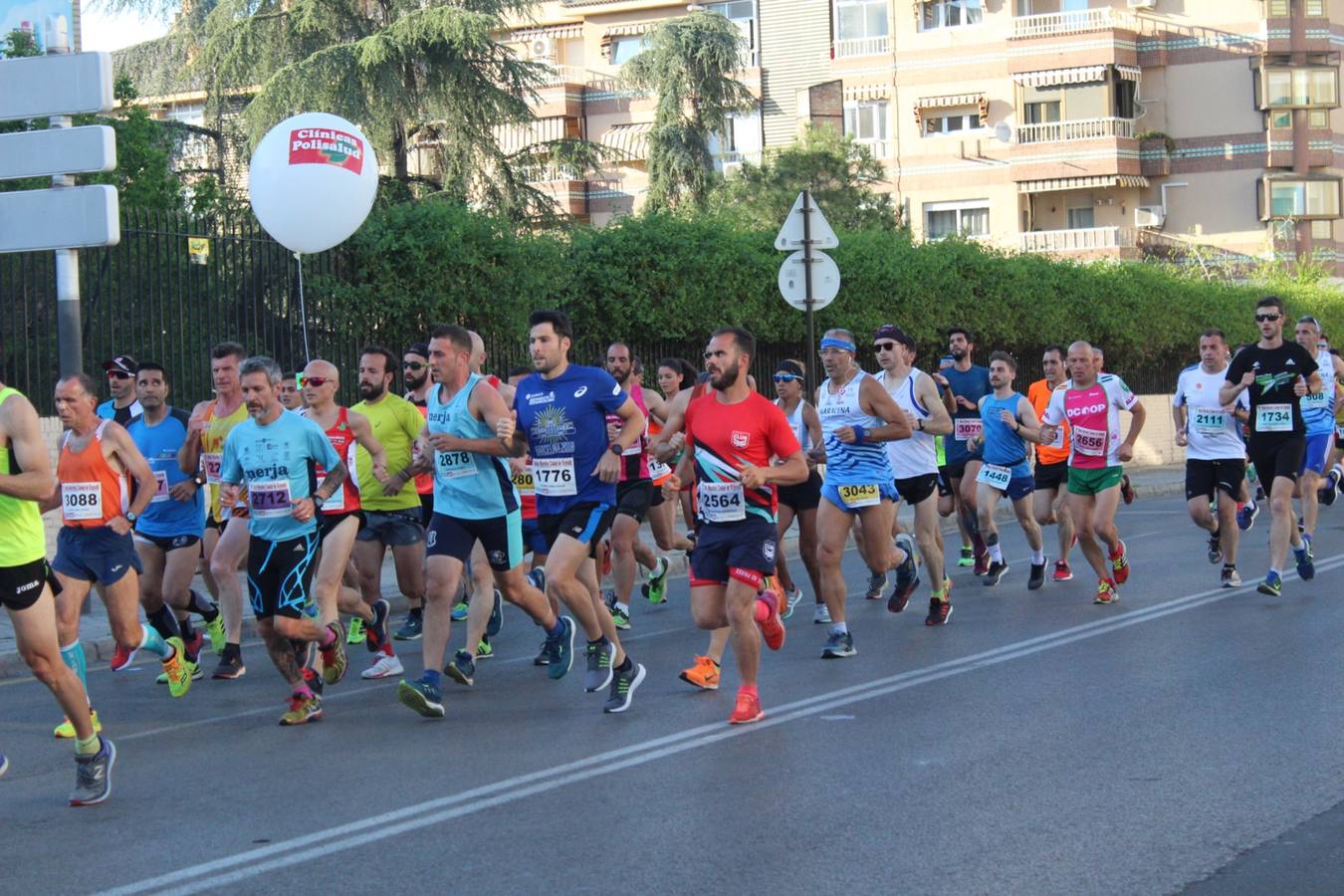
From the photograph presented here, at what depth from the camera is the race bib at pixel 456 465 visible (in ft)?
31.8

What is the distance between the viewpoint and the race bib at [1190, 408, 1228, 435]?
1476cm

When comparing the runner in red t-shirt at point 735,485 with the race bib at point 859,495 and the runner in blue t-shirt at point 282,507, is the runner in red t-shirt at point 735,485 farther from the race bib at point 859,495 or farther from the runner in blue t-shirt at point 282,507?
the race bib at point 859,495

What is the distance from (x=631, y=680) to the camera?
9.34 meters

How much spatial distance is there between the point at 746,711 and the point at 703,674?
96 centimetres

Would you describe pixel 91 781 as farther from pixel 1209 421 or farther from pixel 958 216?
pixel 958 216

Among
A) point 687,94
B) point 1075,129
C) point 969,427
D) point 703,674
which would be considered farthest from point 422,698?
Answer: point 1075,129

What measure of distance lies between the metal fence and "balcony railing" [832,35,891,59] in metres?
38.4

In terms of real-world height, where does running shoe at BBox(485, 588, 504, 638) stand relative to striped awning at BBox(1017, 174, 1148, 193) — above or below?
below

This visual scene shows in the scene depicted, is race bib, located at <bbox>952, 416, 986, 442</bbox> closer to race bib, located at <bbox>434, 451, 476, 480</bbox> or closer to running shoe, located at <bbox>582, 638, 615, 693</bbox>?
running shoe, located at <bbox>582, 638, 615, 693</bbox>

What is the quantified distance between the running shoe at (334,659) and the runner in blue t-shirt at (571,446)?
1.28 meters

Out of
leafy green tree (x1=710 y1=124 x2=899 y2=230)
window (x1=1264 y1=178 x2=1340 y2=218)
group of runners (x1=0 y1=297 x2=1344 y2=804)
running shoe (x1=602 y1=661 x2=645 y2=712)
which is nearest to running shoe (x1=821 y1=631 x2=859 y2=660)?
group of runners (x1=0 y1=297 x2=1344 y2=804)

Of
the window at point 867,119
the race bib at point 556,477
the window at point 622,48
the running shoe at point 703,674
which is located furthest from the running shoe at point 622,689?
the window at point 622,48

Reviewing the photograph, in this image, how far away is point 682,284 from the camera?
22984 mm

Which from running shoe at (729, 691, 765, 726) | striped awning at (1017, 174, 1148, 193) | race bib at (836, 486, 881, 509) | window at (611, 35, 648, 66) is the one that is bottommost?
running shoe at (729, 691, 765, 726)
